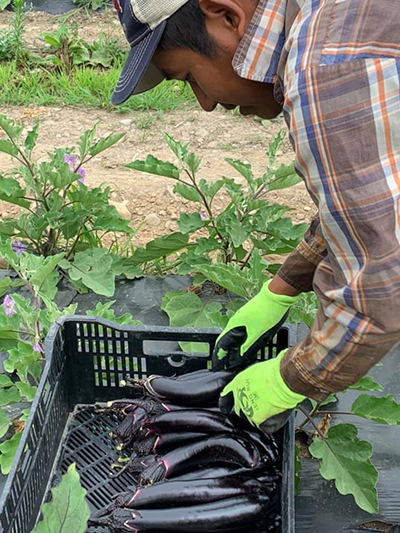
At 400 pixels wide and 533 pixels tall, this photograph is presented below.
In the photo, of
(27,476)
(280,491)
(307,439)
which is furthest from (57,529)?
(307,439)

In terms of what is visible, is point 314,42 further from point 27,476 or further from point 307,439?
point 307,439

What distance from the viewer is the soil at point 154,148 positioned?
461cm

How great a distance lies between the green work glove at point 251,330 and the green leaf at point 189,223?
2.83 feet

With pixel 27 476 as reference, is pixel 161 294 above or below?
below

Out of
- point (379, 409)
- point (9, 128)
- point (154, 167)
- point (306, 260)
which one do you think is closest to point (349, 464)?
point (379, 409)

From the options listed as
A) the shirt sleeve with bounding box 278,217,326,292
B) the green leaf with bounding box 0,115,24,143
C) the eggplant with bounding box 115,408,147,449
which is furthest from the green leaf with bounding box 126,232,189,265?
the eggplant with bounding box 115,408,147,449

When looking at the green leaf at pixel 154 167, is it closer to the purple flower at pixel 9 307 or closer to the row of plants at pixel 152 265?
the row of plants at pixel 152 265

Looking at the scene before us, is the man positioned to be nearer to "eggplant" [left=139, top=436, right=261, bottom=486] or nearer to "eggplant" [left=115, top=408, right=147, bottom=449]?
"eggplant" [left=139, top=436, right=261, bottom=486]

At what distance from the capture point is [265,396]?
1.94 m

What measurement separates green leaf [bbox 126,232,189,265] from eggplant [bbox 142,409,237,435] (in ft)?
3.67

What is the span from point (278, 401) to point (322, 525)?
581mm

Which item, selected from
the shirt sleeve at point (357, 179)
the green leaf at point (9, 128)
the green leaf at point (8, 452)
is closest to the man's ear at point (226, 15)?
the shirt sleeve at point (357, 179)

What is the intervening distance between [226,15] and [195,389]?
112cm

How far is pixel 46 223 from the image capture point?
3207 millimetres
